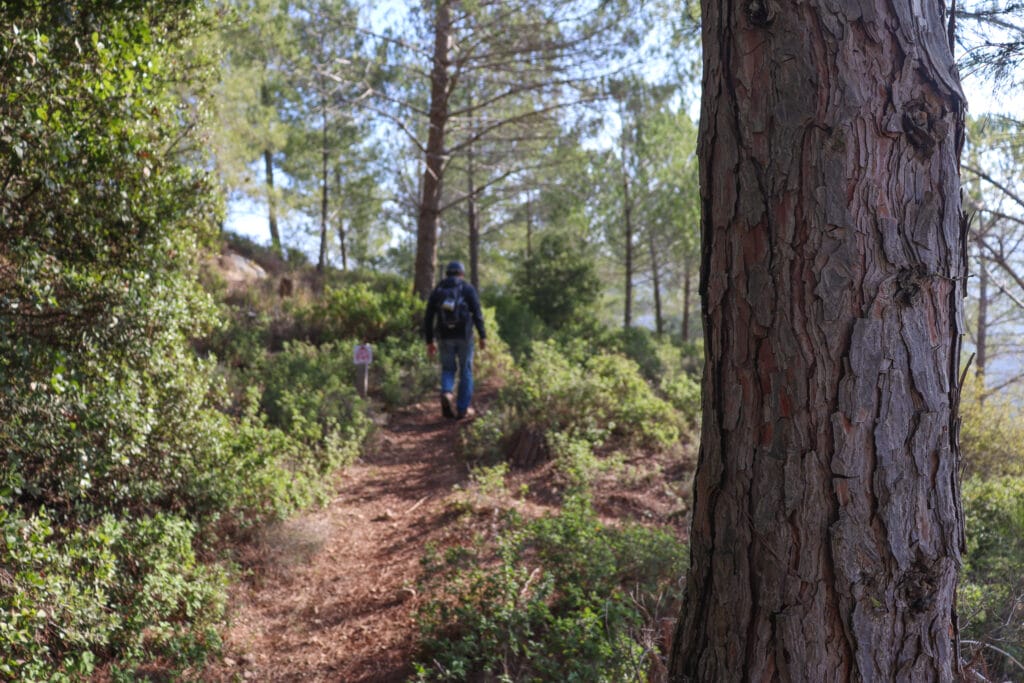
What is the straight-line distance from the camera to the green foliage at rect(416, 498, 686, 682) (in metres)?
3.21

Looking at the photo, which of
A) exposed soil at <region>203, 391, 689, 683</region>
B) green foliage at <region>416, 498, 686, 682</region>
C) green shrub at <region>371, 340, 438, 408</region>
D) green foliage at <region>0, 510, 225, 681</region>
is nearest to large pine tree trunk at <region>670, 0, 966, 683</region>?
green foliage at <region>416, 498, 686, 682</region>

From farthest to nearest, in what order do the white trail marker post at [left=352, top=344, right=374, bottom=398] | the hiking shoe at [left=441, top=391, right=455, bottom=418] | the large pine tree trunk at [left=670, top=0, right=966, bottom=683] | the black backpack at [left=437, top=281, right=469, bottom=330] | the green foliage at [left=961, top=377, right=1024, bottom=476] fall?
the white trail marker post at [left=352, top=344, right=374, bottom=398]
the hiking shoe at [left=441, top=391, right=455, bottom=418]
the black backpack at [left=437, top=281, right=469, bottom=330]
the green foliage at [left=961, top=377, right=1024, bottom=476]
the large pine tree trunk at [left=670, top=0, right=966, bottom=683]

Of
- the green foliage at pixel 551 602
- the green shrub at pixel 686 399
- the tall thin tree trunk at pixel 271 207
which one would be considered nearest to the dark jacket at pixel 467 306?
the green shrub at pixel 686 399

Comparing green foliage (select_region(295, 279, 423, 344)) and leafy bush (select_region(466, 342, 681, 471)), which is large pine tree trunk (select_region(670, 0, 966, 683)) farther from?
green foliage (select_region(295, 279, 423, 344))

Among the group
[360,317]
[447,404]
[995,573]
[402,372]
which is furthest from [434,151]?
[995,573]

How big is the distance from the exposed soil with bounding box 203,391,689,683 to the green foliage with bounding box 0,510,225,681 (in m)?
0.28

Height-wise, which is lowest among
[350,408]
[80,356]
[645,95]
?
[350,408]

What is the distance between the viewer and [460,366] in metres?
8.55

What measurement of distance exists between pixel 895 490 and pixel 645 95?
11.5 m

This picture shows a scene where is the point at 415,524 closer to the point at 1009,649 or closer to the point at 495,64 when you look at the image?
the point at 1009,649

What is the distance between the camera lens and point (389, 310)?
12188mm

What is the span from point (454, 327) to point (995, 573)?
5906 millimetres

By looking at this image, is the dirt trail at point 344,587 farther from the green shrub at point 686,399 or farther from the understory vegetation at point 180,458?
the green shrub at point 686,399

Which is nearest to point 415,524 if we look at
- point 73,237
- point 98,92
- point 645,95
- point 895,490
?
point 73,237
